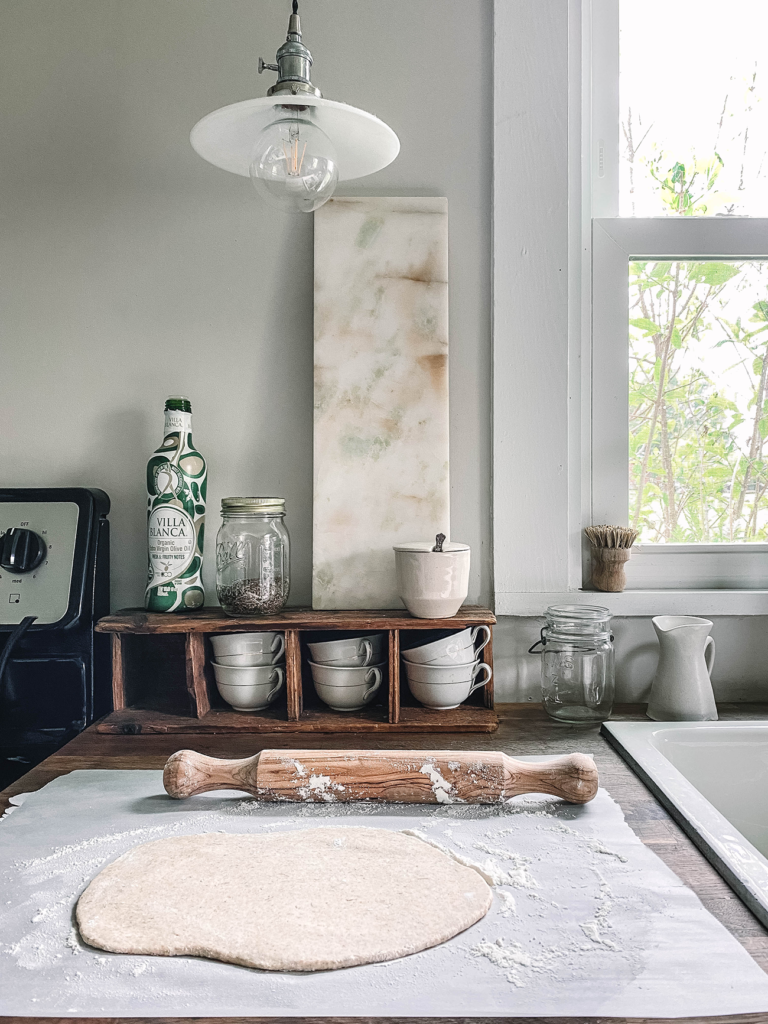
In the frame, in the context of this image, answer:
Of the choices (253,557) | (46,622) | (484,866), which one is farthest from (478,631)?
(46,622)

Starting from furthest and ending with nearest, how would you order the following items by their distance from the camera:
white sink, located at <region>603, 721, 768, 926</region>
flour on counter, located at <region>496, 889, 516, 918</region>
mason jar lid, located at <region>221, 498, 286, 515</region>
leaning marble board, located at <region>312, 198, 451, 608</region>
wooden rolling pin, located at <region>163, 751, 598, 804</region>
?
leaning marble board, located at <region>312, 198, 451, 608</region> → mason jar lid, located at <region>221, 498, 286, 515</region> → white sink, located at <region>603, 721, 768, 926</region> → wooden rolling pin, located at <region>163, 751, 598, 804</region> → flour on counter, located at <region>496, 889, 516, 918</region>

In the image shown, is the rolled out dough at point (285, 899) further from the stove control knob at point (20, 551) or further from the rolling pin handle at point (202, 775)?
the stove control knob at point (20, 551)

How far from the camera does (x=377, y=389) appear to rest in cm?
134

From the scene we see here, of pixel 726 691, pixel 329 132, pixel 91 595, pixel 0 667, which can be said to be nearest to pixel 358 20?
pixel 329 132

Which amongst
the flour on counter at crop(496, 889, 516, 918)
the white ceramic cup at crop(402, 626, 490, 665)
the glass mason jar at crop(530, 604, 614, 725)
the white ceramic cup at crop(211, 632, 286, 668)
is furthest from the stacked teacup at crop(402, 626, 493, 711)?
the flour on counter at crop(496, 889, 516, 918)

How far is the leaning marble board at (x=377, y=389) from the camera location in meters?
1.34

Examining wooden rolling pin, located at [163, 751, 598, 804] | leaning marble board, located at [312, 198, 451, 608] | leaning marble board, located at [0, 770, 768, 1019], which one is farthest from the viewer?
leaning marble board, located at [312, 198, 451, 608]

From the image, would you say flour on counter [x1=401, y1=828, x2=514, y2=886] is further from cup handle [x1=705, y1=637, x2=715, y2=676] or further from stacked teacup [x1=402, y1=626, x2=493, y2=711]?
cup handle [x1=705, y1=637, x2=715, y2=676]

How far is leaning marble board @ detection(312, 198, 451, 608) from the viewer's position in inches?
52.6

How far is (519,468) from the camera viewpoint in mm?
1368

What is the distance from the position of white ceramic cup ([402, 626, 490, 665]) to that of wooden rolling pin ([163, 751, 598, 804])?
283 millimetres

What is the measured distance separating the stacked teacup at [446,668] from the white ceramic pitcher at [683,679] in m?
0.30

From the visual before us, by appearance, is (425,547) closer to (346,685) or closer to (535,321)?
(346,685)

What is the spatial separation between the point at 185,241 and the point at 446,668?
37.0 inches
